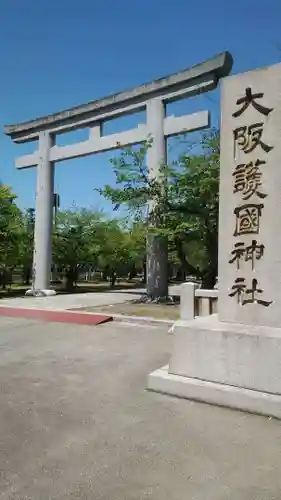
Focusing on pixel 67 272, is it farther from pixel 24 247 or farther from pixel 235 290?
pixel 235 290

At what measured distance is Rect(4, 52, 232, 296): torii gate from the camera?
1425cm

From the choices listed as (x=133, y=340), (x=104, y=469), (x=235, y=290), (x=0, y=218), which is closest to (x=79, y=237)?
(x=0, y=218)

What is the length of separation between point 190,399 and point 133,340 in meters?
3.74

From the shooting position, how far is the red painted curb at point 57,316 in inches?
410

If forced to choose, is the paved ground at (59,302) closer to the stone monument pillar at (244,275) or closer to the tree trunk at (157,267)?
the tree trunk at (157,267)

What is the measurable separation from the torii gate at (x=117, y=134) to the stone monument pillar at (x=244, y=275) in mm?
9827

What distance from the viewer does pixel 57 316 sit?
36.7ft

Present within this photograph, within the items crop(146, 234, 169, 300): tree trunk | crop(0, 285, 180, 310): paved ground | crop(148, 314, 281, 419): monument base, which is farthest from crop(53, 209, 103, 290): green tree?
crop(148, 314, 281, 419): monument base

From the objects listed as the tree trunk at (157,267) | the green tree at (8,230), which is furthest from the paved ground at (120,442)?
the green tree at (8,230)

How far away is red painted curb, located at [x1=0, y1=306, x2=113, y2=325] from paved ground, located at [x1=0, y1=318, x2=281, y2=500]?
4769mm

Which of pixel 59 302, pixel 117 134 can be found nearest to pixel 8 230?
pixel 59 302

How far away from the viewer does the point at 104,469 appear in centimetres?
276

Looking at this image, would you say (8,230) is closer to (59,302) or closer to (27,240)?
(27,240)

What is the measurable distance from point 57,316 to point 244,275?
7.91m
